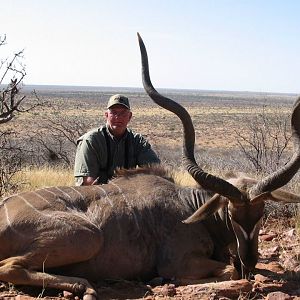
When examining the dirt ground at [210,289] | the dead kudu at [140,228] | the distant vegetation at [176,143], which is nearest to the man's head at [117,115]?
the dead kudu at [140,228]

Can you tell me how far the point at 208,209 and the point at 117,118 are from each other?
2062 mm

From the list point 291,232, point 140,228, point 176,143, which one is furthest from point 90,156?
point 176,143

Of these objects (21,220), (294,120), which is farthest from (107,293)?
(294,120)

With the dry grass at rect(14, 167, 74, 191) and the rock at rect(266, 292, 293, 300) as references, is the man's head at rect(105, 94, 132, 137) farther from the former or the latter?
the rock at rect(266, 292, 293, 300)

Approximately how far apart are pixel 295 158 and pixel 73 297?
2.12 m

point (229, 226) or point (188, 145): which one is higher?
point (188, 145)

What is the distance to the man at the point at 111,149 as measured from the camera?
6.06 m

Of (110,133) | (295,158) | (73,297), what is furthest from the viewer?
(110,133)

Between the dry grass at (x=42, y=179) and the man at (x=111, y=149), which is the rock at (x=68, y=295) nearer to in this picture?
the man at (x=111, y=149)

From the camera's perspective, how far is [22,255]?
4281 millimetres

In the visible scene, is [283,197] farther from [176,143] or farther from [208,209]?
[176,143]

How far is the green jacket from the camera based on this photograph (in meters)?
6.05

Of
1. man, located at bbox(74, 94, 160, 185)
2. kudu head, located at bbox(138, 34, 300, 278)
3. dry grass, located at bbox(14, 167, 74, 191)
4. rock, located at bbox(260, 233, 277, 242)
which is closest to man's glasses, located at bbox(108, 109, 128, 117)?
man, located at bbox(74, 94, 160, 185)

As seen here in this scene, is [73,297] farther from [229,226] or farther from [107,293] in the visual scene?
[229,226]
